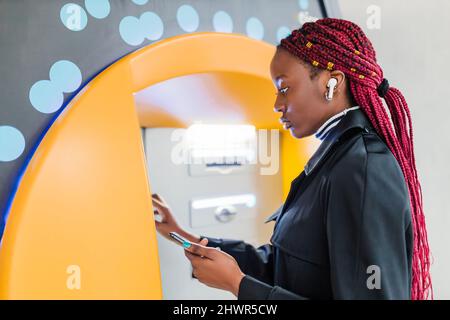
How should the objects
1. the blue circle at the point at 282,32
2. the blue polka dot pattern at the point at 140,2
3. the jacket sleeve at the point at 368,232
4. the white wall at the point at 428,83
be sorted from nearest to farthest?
1. the jacket sleeve at the point at 368,232
2. the blue polka dot pattern at the point at 140,2
3. the blue circle at the point at 282,32
4. the white wall at the point at 428,83

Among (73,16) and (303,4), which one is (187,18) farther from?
(303,4)

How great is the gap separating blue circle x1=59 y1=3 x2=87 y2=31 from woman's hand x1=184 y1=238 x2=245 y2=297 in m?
0.53

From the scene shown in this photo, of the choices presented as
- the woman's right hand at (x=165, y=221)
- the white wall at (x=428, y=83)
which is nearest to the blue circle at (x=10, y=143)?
the woman's right hand at (x=165, y=221)

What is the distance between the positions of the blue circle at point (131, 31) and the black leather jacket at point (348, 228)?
0.49 meters

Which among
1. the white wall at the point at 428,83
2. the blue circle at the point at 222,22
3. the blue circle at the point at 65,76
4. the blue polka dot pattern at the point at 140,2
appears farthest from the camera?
the white wall at the point at 428,83

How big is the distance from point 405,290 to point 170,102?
0.70 metres

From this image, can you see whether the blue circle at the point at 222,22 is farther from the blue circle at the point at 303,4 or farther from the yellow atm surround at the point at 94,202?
the blue circle at the point at 303,4

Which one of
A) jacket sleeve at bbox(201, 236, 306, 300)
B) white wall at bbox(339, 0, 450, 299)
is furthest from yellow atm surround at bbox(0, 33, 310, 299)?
white wall at bbox(339, 0, 450, 299)

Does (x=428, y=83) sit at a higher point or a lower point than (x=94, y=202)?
higher

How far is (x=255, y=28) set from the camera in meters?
1.15

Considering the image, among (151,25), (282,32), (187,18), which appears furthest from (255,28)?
(151,25)

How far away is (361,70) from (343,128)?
0.42 feet

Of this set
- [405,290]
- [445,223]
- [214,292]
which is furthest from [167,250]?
[445,223]

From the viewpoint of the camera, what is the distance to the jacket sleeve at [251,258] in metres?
1.07
